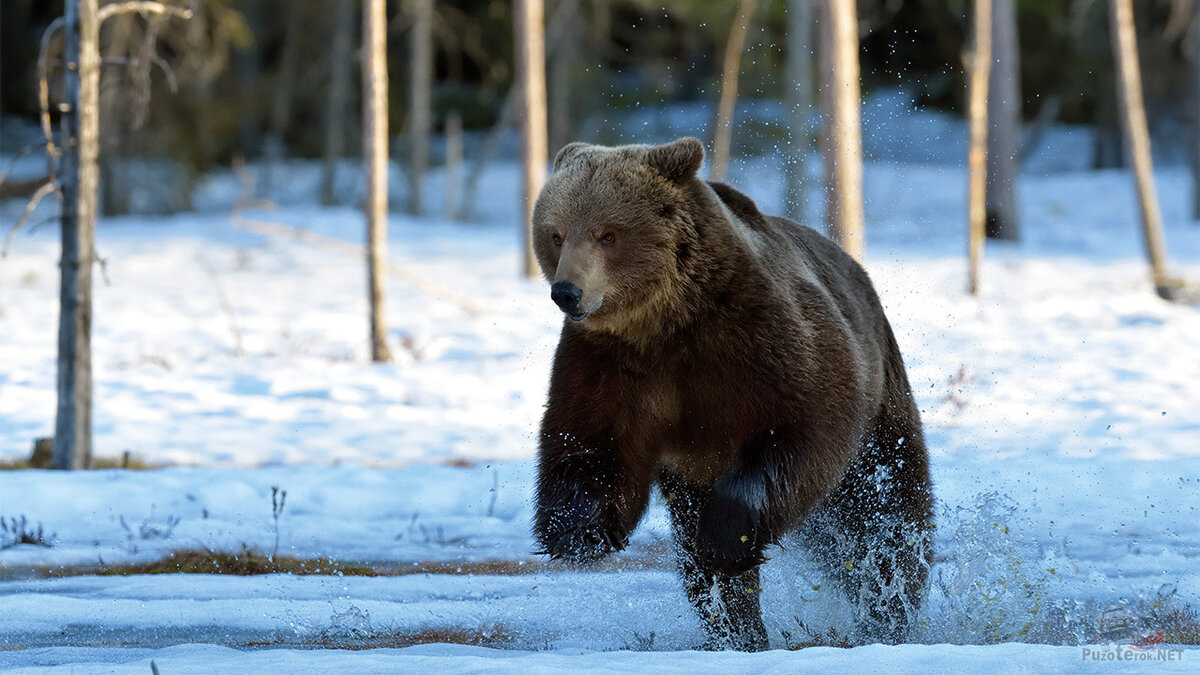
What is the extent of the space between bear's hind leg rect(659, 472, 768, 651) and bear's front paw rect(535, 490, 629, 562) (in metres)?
0.53

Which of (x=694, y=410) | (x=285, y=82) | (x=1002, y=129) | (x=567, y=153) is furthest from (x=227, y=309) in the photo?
(x=285, y=82)

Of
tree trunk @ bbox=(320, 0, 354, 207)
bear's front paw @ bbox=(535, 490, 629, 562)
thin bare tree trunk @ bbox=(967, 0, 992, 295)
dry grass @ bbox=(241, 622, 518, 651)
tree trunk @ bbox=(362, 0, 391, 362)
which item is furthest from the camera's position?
tree trunk @ bbox=(320, 0, 354, 207)

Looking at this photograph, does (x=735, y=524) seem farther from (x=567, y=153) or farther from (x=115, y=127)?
(x=115, y=127)

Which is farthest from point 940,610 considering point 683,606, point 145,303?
point 145,303

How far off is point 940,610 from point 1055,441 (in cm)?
411

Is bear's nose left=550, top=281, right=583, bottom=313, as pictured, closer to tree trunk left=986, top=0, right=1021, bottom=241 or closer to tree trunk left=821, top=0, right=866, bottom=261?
Answer: tree trunk left=821, top=0, right=866, bottom=261

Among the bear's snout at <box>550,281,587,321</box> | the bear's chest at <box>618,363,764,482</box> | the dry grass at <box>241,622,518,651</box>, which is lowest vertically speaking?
the dry grass at <box>241,622,518,651</box>

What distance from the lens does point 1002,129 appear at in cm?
2217

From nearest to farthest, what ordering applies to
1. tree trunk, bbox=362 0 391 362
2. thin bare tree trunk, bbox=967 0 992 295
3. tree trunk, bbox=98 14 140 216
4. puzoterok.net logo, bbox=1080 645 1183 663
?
puzoterok.net logo, bbox=1080 645 1183 663 < tree trunk, bbox=362 0 391 362 < thin bare tree trunk, bbox=967 0 992 295 < tree trunk, bbox=98 14 140 216

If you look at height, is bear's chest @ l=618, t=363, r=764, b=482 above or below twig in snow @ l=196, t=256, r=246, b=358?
above

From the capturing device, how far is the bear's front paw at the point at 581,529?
459 cm

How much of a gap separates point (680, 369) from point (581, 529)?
2.20 feet

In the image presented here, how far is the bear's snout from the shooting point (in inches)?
164

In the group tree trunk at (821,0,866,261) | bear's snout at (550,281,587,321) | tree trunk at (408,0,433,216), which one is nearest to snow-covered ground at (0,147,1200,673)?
bear's snout at (550,281,587,321)
